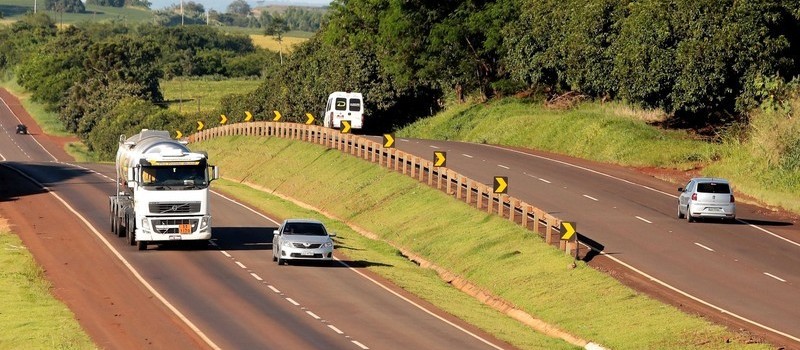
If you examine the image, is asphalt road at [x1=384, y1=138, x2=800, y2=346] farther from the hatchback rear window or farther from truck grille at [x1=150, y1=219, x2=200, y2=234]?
truck grille at [x1=150, y1=219, x2=200, y2=234]

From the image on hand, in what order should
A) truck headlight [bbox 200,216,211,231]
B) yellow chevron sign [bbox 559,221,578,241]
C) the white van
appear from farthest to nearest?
the white van → truck headlight [bbox 200,216,211,231] → yellow chevron sign [bbox 559,221,578,241]

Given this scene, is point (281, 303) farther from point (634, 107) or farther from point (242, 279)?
point (634, 107)

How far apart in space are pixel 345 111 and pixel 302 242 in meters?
41.2

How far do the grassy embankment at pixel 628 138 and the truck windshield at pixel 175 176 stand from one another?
2495 centimetres

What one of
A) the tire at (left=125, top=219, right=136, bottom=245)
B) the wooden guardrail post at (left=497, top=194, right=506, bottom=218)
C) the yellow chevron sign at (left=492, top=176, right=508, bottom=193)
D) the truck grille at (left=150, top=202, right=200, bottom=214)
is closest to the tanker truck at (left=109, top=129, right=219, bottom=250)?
the truck grille at (left=150, top=202, right=200, bottom=214)

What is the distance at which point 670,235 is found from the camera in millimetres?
48562

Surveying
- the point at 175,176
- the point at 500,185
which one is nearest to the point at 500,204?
the point at 500,185

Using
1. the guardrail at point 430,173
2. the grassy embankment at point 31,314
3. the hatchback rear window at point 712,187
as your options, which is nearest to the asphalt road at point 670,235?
the hatchback rear window at point 712,187

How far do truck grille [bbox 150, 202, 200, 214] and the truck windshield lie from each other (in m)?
0.59

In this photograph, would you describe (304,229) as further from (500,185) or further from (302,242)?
(500,185)

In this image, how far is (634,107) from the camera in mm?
78188

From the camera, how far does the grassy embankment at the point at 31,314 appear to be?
3253 cm

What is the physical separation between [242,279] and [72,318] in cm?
803

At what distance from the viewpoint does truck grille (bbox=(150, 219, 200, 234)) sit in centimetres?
4725
